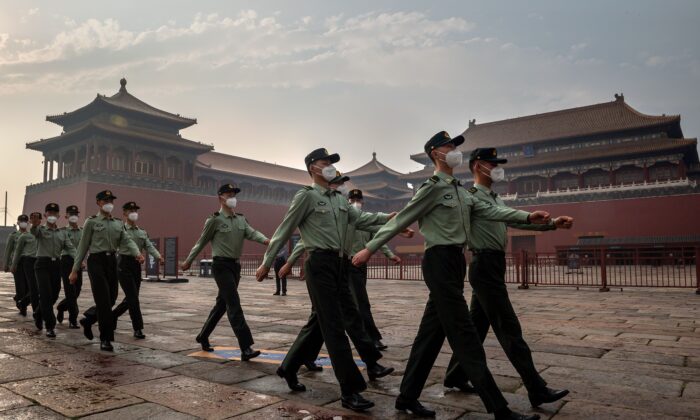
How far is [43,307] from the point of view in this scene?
5.61m

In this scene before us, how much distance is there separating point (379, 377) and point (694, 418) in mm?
1818

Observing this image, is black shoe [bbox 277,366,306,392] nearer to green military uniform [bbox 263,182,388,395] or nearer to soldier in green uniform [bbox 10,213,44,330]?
green military uniform [bbox 263,182,388,395]

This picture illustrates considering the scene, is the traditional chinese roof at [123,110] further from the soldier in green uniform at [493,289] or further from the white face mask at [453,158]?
the white face mask at [453,158]

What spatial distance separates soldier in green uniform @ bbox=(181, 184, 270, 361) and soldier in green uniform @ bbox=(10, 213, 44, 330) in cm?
267

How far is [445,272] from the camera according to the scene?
271cm

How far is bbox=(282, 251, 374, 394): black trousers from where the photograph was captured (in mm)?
2881

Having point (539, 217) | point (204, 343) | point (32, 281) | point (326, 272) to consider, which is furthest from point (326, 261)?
point (32, 281)

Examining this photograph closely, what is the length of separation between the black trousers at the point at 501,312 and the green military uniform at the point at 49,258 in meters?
4.93

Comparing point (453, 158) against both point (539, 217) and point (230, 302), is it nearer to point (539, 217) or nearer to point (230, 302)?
point (539, 217)

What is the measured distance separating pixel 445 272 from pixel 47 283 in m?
5.09

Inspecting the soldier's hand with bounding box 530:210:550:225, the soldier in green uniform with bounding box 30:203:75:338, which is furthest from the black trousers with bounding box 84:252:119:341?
the soldier's hand with bounding box 530:210:550:225

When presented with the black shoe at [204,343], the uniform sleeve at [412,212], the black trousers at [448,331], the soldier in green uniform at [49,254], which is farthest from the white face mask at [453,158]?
the soldier in green uniform at [49,254]

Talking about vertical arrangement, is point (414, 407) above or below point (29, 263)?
below

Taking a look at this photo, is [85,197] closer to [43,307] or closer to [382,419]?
[43,307]
